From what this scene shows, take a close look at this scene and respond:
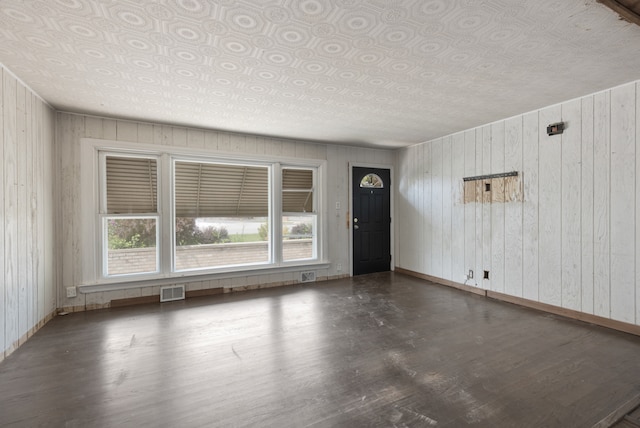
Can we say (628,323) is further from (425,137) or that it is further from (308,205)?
(308,205)

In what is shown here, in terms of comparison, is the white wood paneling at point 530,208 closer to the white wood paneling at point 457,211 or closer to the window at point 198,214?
the white wood paneling at point 457,211

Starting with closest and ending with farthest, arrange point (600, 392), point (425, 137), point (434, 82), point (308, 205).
Answer: point (600, 392) < point (434, 82) < point (425, 137) < point (308, 205)

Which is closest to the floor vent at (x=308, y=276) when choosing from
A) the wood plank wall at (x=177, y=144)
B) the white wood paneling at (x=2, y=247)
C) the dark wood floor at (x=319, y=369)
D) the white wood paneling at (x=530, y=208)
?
the wood plank wall at (x=177, y=144)

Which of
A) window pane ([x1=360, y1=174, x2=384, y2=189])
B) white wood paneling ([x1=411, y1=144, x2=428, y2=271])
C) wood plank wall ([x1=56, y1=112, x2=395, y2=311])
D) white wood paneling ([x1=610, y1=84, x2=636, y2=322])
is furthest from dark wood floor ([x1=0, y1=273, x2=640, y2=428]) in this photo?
window pane ([x1=360, y1=174, x2=384, y2=189])

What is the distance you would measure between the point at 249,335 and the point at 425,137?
4.03 meters

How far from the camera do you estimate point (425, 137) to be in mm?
4891

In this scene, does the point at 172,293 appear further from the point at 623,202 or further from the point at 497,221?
the point at 623,202

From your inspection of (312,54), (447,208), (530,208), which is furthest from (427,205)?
(312,54)

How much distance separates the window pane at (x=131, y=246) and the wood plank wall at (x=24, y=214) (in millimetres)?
603

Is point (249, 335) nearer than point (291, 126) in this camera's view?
Yes

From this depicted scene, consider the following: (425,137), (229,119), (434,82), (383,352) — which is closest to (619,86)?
(434,82)

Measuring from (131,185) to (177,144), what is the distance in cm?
84

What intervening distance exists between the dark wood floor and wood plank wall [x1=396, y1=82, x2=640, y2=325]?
1.42 ft

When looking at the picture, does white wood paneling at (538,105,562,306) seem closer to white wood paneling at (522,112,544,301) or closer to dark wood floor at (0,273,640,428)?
white wood paneling at (522,112,544,301)
